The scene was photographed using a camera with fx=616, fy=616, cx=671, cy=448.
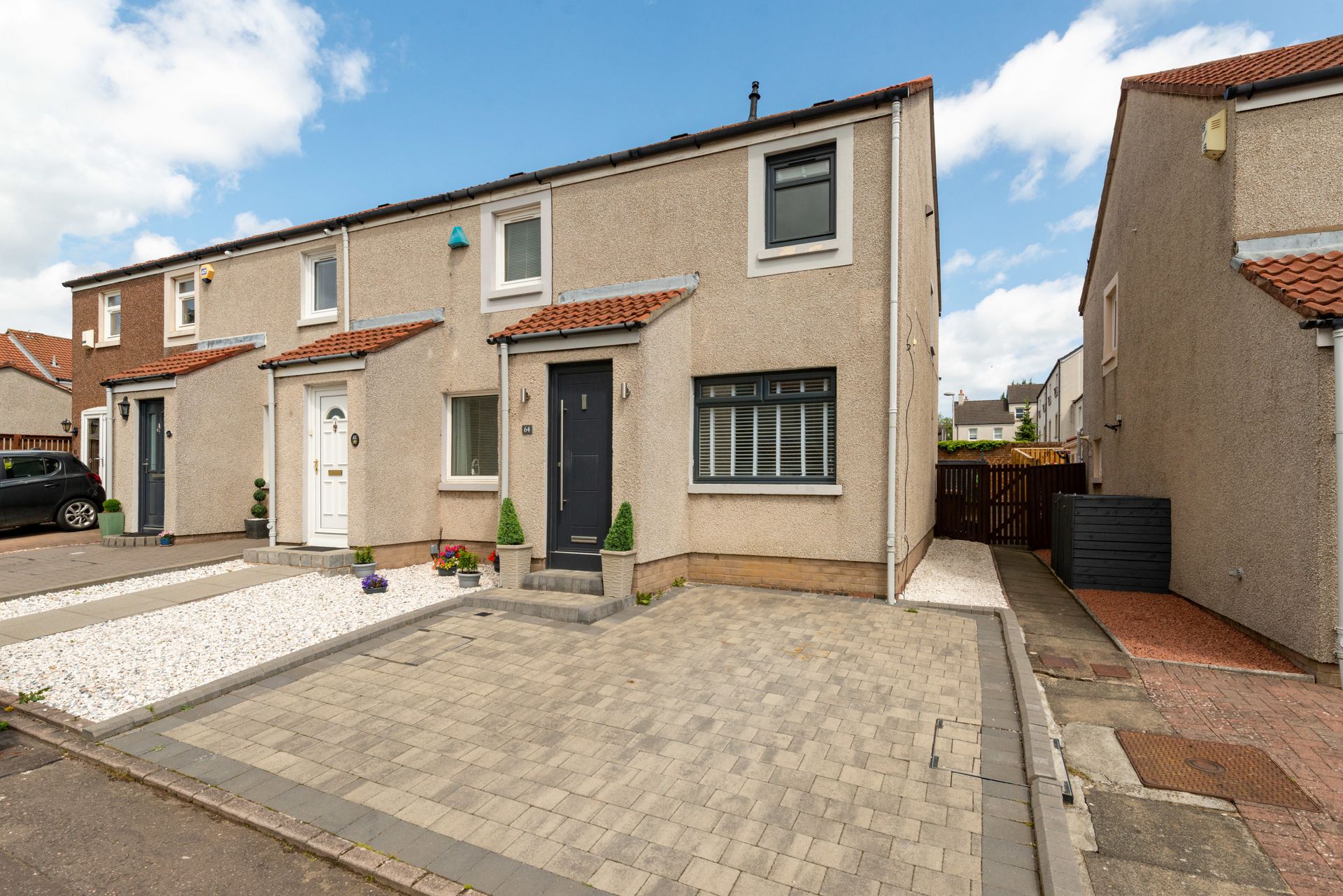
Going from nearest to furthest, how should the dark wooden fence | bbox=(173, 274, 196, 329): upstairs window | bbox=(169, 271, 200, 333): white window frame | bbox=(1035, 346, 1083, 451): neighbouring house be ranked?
bbox=(169, 271, 200, 333): white window frame < the dark wooden fence < bbox=(173, 274, 196, 329): upstairs window < bbox=(1035, 346, 1083, 451): neighbouring house

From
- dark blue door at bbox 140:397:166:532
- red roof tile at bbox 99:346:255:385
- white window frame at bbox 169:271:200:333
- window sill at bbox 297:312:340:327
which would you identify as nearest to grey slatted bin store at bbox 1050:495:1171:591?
window sill at bbox 297:312:340:327

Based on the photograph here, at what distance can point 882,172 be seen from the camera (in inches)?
298

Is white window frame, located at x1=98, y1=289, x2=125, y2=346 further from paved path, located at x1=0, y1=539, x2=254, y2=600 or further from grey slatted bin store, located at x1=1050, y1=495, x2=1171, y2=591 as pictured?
grey slatted bin store, located at x1=1050, y1=495, x2=1171, y2=591

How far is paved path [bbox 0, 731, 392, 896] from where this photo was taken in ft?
9.41

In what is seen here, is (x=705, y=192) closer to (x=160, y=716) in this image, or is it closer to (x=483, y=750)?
(x=483, y=750)

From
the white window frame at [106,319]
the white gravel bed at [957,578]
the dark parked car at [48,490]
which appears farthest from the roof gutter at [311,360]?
the white window frame at [106,319]

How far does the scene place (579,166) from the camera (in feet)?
30.2

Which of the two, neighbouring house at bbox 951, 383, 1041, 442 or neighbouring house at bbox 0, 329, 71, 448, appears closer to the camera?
neighbouring house at bbox 0, 329, 71, 448

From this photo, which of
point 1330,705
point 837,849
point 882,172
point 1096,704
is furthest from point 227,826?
point 882,172

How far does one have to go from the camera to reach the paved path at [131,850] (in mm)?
2867

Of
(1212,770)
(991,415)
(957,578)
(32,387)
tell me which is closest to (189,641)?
(1212,770)

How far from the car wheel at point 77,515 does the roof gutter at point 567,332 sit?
1197 cm

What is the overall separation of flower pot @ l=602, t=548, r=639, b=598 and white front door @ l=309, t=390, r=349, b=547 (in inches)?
192

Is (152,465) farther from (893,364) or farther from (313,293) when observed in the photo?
(893,364)
